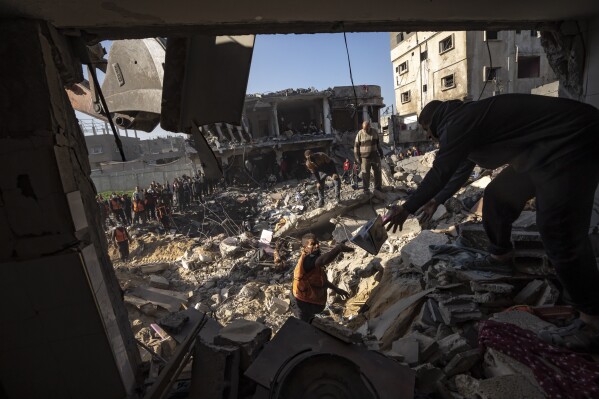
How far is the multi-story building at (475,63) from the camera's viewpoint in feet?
70.0

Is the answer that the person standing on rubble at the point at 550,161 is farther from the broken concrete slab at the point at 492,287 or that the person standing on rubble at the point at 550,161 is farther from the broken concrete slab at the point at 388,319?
the broken concrete slab at the point at 388,319

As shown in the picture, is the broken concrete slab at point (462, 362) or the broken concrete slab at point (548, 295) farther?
the broken concrete slab at point (548, 295)

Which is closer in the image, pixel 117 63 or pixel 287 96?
pixel 117 63

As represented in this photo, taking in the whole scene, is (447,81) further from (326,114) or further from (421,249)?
(421,249)

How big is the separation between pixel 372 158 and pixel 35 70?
7807 millimetres

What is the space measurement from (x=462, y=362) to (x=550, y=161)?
140 cm

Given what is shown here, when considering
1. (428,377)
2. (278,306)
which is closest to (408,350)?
(428,377)

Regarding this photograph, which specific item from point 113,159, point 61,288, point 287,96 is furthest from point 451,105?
point 113,159

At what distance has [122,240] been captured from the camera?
1030 centimetres

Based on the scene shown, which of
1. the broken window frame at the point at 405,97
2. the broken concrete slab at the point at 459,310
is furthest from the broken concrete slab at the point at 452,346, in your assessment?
the broken window frame at the point at 405,97

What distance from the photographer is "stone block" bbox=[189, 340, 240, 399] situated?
1.83m

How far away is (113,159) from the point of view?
3897 centimetres

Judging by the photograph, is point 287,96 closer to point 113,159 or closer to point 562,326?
point 562,326

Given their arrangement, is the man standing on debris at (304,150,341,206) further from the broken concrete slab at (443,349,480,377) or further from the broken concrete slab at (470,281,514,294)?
the broken concrete slab at (443,349,480,377)
